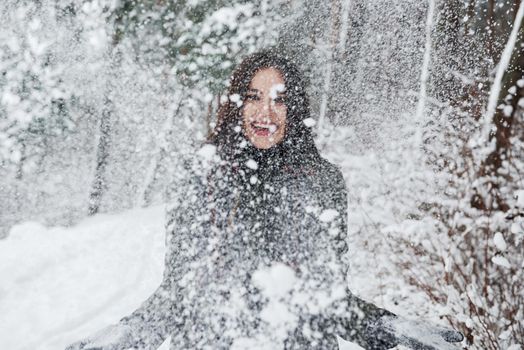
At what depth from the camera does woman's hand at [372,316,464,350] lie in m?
1.15

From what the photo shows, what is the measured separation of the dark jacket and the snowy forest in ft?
2.70

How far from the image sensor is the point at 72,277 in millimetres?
3207

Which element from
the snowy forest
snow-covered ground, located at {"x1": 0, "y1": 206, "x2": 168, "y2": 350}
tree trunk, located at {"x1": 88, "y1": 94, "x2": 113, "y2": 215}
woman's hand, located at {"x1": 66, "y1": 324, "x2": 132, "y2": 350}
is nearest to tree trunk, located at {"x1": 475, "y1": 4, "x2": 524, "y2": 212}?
the snowy forest

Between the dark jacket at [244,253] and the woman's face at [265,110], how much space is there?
108 millimetres

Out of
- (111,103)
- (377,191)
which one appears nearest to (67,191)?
(111,103)

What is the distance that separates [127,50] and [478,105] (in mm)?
3947

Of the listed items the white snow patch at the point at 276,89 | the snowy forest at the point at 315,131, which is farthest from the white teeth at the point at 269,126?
the snowy forest at the point at 315,131

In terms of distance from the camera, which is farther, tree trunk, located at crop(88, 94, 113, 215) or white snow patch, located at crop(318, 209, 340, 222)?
tree trunk, located at crop(88, 94, 113, 215)

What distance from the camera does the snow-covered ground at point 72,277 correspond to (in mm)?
2645

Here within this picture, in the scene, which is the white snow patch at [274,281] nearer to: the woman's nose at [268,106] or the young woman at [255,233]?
the young woman at [255,233]

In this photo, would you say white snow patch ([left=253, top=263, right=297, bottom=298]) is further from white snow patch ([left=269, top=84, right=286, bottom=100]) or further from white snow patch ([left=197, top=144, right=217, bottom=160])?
white snow patch ([left=269, top=84, right=286, bottom=100])

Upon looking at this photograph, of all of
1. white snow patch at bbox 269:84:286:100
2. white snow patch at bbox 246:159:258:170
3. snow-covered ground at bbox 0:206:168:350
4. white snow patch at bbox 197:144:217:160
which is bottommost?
snow-covered ground at bbox 0:206:168:350

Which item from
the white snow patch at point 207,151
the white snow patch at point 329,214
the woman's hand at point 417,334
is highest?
the white snow patch at point 207,151

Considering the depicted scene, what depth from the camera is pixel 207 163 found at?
1.54m
